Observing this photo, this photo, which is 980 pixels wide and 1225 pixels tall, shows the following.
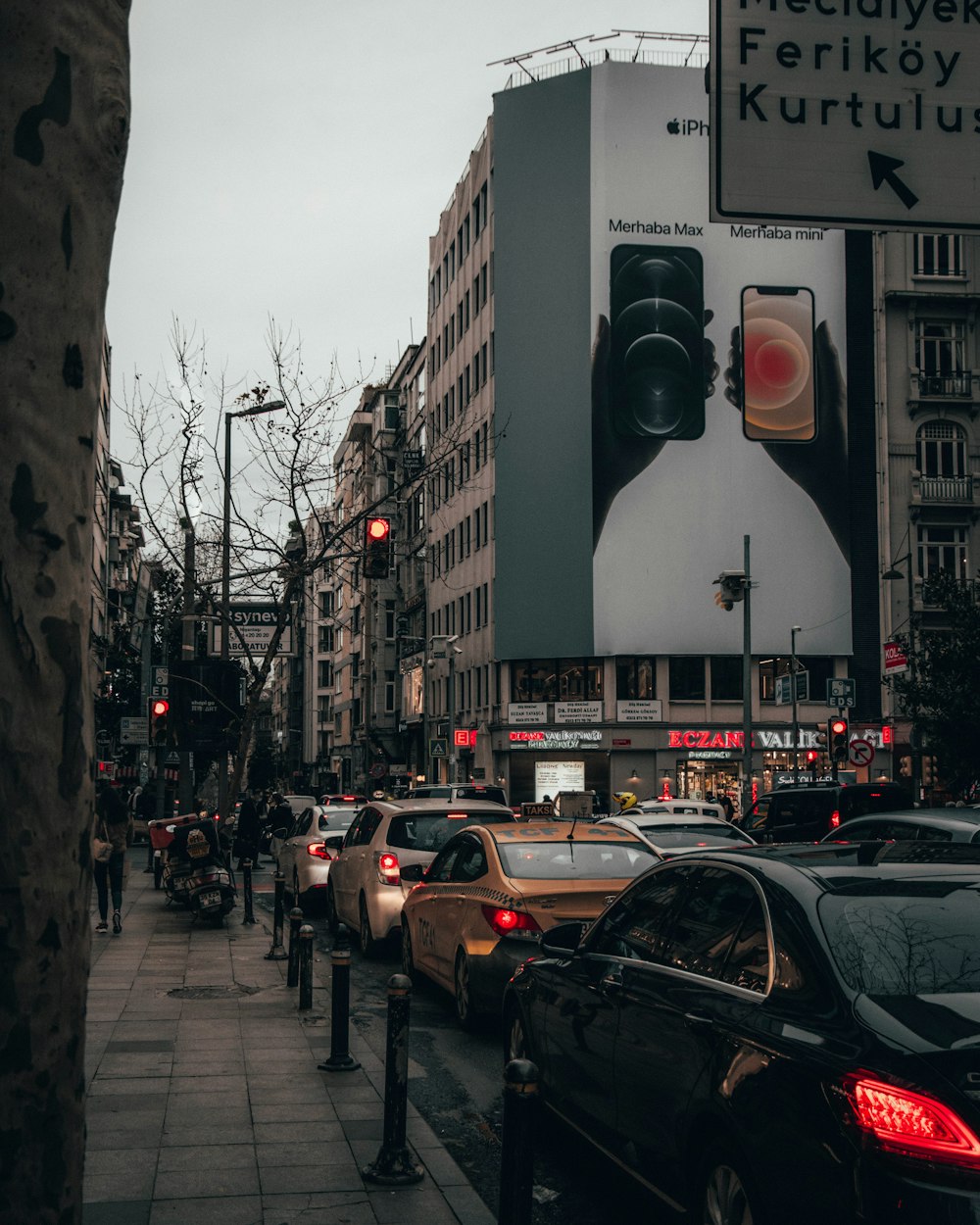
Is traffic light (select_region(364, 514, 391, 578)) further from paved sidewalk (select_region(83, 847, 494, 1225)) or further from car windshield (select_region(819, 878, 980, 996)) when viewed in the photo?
car windshield (select_region(819, 878, 980, 996))

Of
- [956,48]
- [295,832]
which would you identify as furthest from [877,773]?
[956,48]

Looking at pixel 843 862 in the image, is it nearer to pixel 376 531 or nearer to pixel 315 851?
pixel 376 531

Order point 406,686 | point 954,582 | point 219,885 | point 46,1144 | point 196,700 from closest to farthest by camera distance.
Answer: point 46,1144 → point 219,885 → point 196,700 → point 954,582 → point 406,686

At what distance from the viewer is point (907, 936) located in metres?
4.79

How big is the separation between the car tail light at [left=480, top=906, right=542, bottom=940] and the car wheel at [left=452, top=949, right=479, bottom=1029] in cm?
57

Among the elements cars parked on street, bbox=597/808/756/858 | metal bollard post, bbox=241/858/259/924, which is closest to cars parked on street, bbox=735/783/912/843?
cars parked on street, bbox=597/808/756/858

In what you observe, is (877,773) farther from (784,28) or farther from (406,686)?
(784,28)

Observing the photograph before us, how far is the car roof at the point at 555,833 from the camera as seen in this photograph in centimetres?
1130

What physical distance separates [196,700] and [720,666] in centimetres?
4380

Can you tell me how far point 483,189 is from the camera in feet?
220

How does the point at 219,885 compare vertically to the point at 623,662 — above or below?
below

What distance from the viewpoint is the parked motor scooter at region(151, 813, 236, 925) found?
1862cm

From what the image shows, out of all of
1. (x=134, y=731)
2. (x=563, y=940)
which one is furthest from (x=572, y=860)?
(x=134, y=731)

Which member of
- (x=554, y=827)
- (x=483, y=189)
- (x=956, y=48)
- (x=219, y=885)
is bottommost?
(x=219, y=885)
